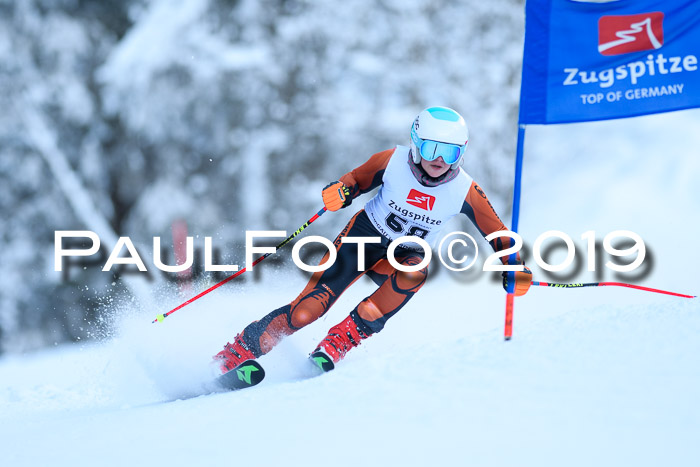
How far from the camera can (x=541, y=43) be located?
3.58 m

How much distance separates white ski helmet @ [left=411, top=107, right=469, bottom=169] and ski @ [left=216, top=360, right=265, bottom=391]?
137 cm

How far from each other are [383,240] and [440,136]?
2.41 feet

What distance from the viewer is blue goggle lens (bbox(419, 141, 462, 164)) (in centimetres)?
328

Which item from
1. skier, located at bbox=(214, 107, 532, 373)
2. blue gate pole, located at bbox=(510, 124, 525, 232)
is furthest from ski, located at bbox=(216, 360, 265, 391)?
blue gate pole, located at bbox=(510, 124, 525, 232)

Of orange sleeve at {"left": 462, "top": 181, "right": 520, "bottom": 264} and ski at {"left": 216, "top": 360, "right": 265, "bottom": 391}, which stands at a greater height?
orange sleeve at {"left": 462, "top": 181, "right": 520, "bottom": 264}

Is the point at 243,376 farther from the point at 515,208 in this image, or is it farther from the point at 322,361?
the point at 515,208

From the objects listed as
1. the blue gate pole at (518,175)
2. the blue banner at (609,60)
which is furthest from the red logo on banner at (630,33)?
the blue gate pole at (518,175)

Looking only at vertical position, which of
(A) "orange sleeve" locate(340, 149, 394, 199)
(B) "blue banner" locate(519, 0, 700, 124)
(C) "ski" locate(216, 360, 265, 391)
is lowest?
(C) "ski" locate(216, 360, 265, 391)

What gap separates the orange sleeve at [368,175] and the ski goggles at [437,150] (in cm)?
33

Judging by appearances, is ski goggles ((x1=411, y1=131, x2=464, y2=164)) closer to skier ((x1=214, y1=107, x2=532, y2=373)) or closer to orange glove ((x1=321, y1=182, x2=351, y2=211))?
skier ((x1=214, y1=107, x2=532, y2=373))

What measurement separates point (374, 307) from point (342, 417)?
4.01 feet

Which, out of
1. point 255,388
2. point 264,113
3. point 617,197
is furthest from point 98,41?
point 255,388

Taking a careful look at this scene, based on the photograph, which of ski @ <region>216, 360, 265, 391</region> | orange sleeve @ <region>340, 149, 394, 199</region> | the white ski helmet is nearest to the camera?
the white ski helmet

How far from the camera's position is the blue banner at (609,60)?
3533mm
